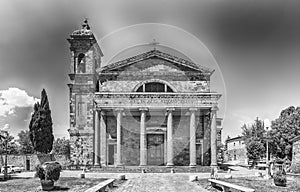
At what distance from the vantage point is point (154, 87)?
43750 mm

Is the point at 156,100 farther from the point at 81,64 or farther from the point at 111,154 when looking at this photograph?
the point at 81,64

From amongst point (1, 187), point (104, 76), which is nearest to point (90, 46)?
point (104, 76)

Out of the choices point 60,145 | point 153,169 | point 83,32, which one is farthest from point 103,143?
point 60,145

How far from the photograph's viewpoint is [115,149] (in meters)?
43.3

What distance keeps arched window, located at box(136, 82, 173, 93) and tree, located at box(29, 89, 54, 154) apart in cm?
1200

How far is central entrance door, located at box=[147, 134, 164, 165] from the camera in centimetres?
4431

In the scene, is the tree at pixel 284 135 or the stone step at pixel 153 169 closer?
the stone step at pixel 153 169

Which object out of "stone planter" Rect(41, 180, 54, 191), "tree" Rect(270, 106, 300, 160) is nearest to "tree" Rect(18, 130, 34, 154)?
"tree" Rect(270, 106, 300, 160)

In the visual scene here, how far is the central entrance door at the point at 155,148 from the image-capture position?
44.3 metres

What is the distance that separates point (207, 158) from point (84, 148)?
584 inches

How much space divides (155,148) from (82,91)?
11477mm

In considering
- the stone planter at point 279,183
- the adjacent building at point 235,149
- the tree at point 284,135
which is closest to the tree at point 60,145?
the adjacent building at point 235,149

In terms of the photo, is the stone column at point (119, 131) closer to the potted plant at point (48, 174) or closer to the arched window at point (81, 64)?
the arched window at point (81, 64)

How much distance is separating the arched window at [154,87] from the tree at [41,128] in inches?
473
